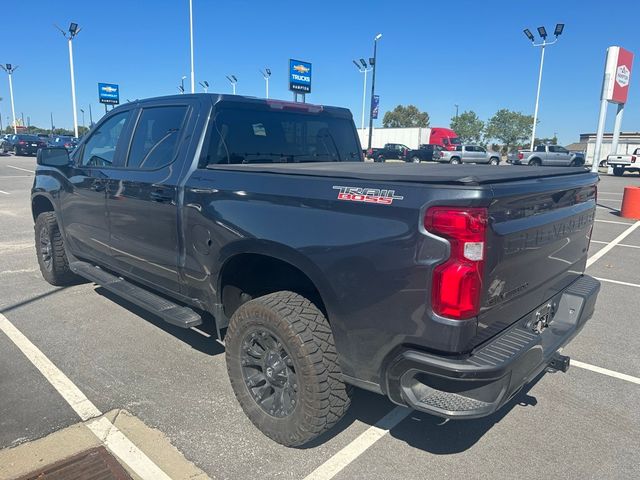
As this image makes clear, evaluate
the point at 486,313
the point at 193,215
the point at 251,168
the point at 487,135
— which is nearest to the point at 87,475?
the point at 193,215

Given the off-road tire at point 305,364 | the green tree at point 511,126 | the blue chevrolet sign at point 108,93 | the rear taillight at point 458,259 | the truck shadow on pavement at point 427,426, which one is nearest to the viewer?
the rear taillight at point 458,259

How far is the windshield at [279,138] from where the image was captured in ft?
11.5

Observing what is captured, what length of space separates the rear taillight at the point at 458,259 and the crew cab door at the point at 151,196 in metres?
1.96

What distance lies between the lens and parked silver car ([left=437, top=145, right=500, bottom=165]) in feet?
130

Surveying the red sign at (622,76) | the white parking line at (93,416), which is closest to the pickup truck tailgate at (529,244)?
the white parking line at (93,416)

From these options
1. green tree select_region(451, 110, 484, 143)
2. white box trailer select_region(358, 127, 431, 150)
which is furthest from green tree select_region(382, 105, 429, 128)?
white box trailer select_region(358, 127, 431, 150)

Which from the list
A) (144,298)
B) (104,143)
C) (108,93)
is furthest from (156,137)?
(108,93)

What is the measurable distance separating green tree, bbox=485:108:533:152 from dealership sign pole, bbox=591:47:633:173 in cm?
6809

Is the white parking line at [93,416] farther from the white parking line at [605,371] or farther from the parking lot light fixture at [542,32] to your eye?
the parking lot light fixture at [542,32]

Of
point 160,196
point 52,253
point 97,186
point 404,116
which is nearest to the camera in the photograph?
point 160,196

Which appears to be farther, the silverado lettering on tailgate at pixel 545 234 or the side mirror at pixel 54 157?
the side mirror at pixel 54 157

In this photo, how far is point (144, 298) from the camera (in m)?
3.79

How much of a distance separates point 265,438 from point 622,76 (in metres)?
32.0

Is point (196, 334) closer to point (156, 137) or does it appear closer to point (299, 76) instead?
point (156, 137)
